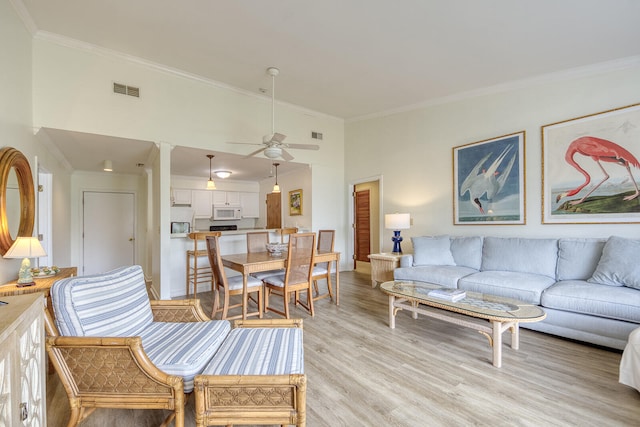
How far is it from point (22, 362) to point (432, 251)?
Result: 3970 mm

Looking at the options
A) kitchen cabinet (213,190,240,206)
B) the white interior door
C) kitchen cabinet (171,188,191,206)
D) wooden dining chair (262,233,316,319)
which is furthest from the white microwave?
wooden dining chair (262,233,316,319)

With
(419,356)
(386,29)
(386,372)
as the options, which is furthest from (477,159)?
(386,372)

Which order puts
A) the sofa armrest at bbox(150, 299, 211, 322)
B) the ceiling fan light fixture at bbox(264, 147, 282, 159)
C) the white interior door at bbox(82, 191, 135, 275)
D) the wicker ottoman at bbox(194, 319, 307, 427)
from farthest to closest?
the white interior door at bbox(82, 191, 135, 275) < the ceiling fan light fixture at bbox(264, 147, 282, 159) < the sofa armrest at bbox(150, 299, 211, 322) < the wicker ottoman at bbox(194, 319, 307, 427)

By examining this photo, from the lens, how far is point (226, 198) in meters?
7.20

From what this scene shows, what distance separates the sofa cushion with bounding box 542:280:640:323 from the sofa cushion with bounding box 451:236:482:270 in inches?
39.9

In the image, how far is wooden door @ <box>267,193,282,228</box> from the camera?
6734 mm

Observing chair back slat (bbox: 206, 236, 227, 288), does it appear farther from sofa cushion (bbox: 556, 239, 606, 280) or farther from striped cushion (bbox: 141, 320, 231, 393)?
sofa cushion (bbox: 556, 239, 606, 280)

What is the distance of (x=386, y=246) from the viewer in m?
5.25

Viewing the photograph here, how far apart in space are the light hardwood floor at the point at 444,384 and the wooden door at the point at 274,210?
4.08 meters

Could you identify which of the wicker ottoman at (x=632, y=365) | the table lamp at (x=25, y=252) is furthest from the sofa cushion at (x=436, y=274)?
the table lamp at (x=25, y=252)

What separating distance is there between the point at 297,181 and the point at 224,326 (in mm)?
4387

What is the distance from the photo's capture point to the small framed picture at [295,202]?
19.5 feet

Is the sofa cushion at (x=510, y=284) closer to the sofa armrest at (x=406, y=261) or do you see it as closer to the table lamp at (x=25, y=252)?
the sofa armrest at (x=406, y=261)

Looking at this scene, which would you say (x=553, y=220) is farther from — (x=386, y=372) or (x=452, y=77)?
(x=386, y=372)
